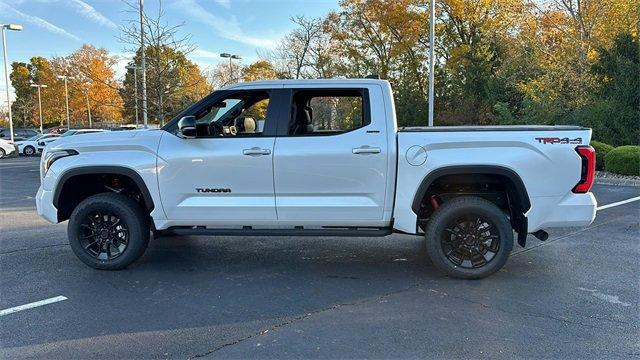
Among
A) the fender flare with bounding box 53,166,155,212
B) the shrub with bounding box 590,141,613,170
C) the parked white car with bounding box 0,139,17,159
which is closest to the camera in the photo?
the fender flare with bounding box 53,166,155,212

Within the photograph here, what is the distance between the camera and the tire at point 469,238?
15.8 feet

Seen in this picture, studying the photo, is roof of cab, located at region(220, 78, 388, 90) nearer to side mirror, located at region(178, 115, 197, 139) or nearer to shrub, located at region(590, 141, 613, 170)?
side mirror, located at region(178, 115, 197, 139)

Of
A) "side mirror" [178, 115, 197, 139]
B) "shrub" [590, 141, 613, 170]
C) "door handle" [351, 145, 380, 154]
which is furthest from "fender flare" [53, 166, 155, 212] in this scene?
"shrub" [590, 141, 613, 170]

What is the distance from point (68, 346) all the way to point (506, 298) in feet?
11.8

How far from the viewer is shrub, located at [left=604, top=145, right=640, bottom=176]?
1262 cm

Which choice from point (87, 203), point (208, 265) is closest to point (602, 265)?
point (208, 265)

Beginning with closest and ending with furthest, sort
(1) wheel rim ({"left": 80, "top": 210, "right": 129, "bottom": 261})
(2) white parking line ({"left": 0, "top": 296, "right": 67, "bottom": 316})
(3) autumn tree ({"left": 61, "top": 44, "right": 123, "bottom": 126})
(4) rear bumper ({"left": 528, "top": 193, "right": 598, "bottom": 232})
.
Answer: (2) white parking line ({"left": 0, "top": 296, "right": 67, "bottom": 316}), (4) rear bumper ({"left": 528, "top": 193, "right": 598, "bottom": 232}), (1) wheel rim ({"left": 80, "top": 210, "right": 129, "bottom": 261}), (3) autumn tree ({"left": 61, "top": 44, "right": 123, "bottom": 126})

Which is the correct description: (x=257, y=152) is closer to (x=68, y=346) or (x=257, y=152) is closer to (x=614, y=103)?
(x=68, y=346)

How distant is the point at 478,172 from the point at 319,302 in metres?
1.96

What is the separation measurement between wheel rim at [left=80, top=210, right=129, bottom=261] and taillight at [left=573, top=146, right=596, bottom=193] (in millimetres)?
4669

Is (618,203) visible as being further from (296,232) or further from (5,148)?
(5,148)

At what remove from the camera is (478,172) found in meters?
4.74

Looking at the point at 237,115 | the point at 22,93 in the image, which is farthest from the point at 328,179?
the point at 22,93

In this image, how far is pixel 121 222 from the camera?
5.28 m
